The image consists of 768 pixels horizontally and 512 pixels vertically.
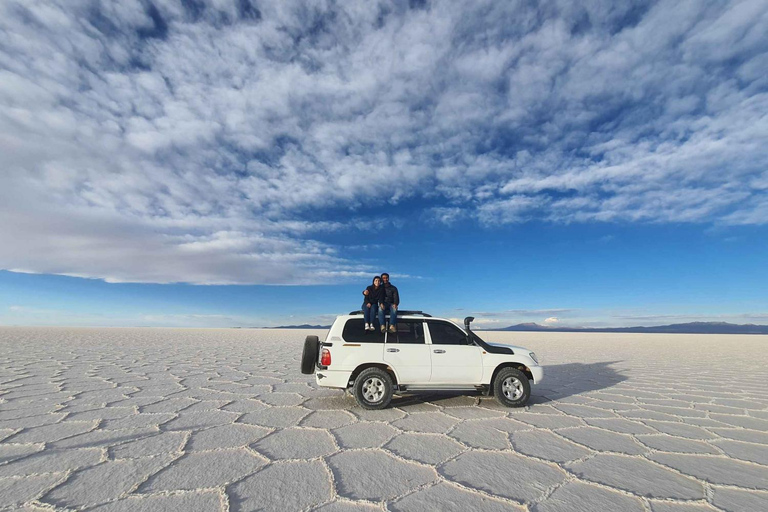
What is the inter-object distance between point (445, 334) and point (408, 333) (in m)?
0.70

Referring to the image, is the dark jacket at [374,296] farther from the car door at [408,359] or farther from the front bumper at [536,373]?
the front bumper at [536,373]

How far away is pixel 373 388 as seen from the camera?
22.7 feet

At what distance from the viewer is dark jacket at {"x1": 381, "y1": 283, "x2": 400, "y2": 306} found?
7.56m

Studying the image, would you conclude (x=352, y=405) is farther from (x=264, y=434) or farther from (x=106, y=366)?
(x=106, y=366)

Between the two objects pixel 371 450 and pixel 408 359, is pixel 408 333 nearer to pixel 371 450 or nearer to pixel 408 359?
pixel 408 359

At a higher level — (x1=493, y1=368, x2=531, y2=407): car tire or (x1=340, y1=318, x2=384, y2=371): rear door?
(x1=340, y1=318, x2=384, y2=371): rear door

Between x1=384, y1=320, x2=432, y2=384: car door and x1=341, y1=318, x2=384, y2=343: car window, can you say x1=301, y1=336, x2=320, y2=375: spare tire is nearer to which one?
x1=341, y1=318, x2=384, y2=343: car window

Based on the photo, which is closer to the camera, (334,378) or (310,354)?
(334,378)

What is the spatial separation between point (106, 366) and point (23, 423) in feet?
23.3

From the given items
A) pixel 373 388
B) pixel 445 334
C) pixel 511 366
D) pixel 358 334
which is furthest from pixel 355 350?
pixel 511 366

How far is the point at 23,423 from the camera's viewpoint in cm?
570

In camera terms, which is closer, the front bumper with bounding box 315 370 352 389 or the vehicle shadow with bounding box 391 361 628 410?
the front bumper with bounding box 315 370 352 389

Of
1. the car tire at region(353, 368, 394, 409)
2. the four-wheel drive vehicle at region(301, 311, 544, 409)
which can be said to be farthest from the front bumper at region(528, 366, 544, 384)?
the car tire at region(353, 368, 394, 409)

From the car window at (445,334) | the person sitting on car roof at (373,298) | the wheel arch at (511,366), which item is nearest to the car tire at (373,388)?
the person sitting on car roof at (373,298)
